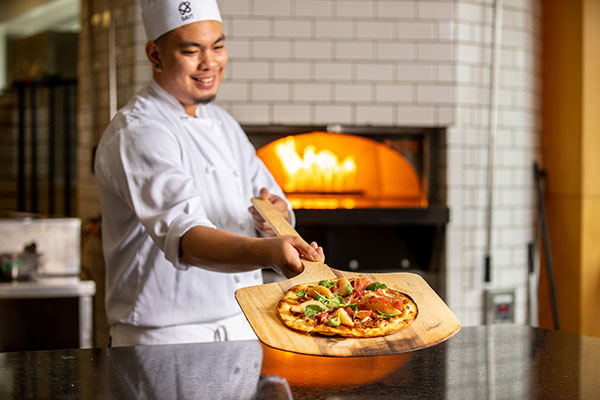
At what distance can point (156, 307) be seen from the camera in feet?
6.14

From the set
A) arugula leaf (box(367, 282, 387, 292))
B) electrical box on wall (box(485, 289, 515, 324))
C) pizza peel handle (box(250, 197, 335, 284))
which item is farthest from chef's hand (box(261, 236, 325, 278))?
electrical box on wall (box(485, 289, 515, 324))

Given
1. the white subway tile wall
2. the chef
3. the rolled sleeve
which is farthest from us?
the white subway tile wall

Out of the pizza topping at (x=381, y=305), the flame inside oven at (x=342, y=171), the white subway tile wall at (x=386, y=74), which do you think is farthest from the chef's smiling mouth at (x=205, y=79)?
the flame inside oven at (x=342, y=171)

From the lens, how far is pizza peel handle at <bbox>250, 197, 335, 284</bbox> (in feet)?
5.05

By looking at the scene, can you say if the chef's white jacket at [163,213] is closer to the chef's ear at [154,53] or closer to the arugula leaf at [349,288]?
the chef's ear at [154,53]

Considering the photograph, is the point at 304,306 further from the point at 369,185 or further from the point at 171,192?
the point at 369,185

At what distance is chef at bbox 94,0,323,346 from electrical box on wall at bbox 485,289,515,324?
1.85 meters

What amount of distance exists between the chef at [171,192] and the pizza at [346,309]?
0.33m

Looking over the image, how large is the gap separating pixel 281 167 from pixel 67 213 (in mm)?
1572

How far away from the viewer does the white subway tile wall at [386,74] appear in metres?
3.44

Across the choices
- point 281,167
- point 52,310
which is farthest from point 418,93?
point 52,310

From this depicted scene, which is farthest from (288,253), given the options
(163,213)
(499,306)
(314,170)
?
(499,306)

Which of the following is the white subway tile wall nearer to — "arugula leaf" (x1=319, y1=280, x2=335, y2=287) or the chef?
the chef

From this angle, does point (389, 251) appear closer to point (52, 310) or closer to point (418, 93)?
point (418, 93)
